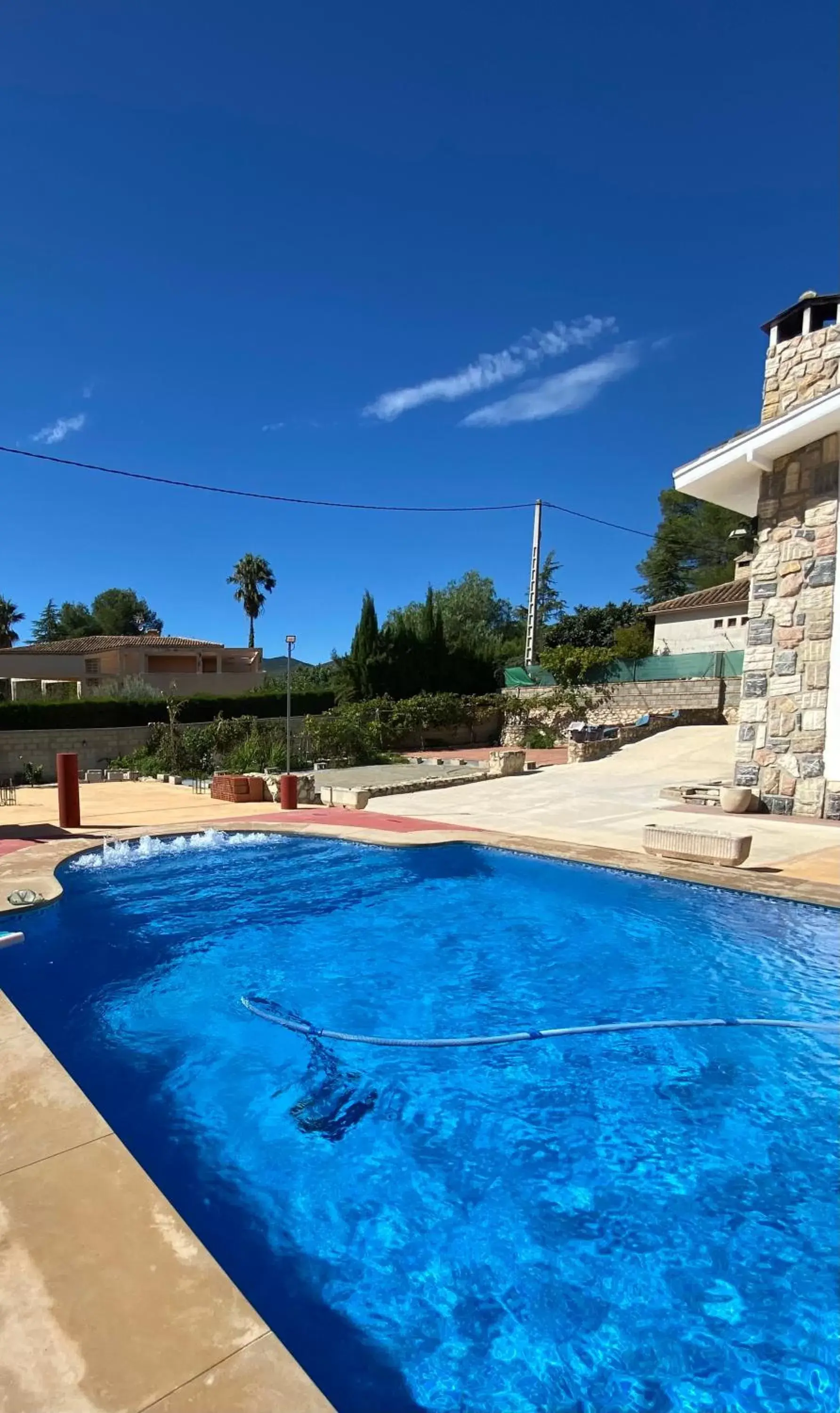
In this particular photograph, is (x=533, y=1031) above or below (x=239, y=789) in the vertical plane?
below

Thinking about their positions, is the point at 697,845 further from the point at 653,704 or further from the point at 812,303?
the point at 653,704

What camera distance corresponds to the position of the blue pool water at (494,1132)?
2.73 m

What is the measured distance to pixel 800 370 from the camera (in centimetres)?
1173

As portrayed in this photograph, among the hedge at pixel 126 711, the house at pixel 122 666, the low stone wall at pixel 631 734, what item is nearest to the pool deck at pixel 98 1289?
the low stone wall at pixel 631 734

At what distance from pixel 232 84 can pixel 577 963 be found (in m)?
13.4

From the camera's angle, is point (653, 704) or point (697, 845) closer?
point (697, 845)

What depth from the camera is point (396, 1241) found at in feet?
10.8

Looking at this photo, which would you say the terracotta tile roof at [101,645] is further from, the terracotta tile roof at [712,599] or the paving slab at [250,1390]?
the paving slab at [250,1390]

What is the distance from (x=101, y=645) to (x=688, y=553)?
38.1 m

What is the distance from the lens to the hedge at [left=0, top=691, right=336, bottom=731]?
22422 millimetres

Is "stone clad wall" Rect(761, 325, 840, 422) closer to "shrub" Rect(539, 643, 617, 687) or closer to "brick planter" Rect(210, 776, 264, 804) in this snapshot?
"brick planter" Rect(210, 776, 264, 804)

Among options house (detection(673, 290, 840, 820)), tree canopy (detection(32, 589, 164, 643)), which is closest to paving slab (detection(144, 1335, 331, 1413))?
house (detection(673, 290, 840, 820))

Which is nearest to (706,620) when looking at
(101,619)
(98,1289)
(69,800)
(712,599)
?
(712,599)

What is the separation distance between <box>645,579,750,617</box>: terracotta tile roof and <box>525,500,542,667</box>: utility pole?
5.72 metres
